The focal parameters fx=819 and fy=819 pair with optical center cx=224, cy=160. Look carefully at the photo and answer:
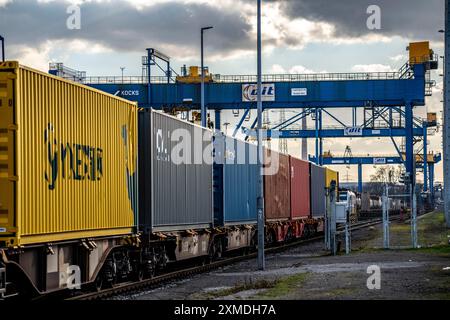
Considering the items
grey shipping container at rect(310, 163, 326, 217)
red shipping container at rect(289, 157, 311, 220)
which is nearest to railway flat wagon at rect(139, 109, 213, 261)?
red shipping container at rect(289, 157, 311, 220)

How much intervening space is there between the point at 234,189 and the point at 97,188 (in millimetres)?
11227

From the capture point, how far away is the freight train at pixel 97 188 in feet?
43.6

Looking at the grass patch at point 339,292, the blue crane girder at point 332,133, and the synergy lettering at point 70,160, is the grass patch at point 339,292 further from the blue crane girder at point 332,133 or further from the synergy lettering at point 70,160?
the blue crane girder at point 332,133

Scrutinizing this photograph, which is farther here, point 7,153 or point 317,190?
point 317,190

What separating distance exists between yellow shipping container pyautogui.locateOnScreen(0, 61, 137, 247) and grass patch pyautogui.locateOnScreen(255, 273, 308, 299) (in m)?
3.55

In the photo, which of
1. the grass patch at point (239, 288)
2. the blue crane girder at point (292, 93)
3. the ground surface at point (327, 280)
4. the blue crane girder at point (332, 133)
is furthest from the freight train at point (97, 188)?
the blue crane girder at point (332, 133)

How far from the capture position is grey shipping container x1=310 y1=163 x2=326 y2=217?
43.4 m

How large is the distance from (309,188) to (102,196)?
26259 millimetres

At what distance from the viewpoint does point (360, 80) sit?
1966 inches

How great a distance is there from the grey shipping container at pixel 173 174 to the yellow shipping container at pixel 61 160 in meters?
0.52

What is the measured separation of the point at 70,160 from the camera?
15148mm

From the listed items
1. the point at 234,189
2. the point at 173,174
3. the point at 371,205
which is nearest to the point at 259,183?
the point at 173,174

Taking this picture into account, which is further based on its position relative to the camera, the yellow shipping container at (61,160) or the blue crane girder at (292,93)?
the blue crane girder at (292,93)

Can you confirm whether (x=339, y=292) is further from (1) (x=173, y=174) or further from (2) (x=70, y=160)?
(1) (x=173, y=174)
